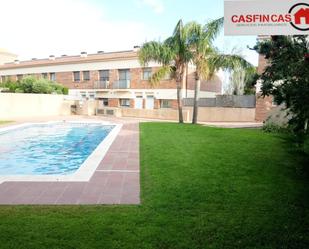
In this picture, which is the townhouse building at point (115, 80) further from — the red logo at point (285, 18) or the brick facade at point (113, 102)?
the red logo at point (285, 18)

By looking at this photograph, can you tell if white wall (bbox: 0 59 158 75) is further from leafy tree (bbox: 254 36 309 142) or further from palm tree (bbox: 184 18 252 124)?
leafy tree (bbox: 254 36 309 142)

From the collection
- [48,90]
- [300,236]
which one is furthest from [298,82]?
[48,90]

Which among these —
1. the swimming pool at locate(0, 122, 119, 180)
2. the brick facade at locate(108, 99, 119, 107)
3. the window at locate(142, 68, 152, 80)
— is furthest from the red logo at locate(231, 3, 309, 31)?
the brick facade at locate(108, 99, 119, 107)

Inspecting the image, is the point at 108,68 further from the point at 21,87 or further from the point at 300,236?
the point at 300,236

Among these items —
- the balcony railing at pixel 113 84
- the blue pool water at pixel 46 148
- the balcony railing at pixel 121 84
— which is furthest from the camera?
the balcony railing at pixel 113 84

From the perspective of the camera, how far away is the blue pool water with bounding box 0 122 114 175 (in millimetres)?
8766

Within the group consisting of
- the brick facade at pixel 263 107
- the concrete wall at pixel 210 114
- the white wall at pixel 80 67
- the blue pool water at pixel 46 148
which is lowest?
the blue pool water at pixel 46 148

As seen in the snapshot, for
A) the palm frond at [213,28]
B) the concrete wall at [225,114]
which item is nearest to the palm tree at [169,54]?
the palm frond at [213,28]

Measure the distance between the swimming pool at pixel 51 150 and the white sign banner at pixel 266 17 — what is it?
470cm

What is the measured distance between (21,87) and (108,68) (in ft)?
32.5

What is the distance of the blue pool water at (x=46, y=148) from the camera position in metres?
8.77

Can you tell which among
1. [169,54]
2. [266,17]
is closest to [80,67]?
[169,54]

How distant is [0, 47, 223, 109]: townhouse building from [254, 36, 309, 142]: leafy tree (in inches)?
844

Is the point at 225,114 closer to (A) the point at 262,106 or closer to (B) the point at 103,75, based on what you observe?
(A) the point at 262,106
